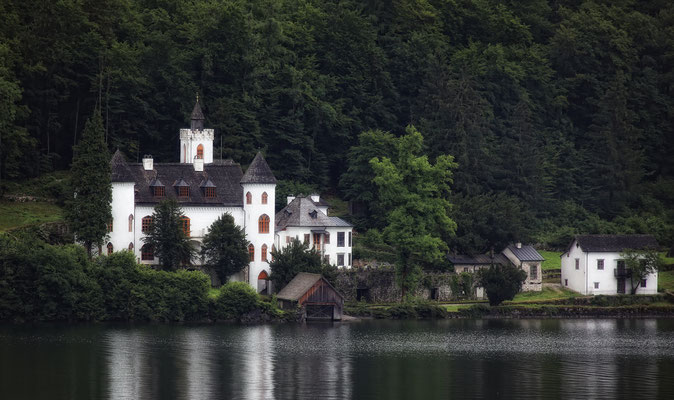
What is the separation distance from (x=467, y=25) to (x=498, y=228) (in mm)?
42184

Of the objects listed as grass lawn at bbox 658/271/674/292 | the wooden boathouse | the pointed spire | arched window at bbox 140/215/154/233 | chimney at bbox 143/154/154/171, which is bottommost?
the wooden boathouse

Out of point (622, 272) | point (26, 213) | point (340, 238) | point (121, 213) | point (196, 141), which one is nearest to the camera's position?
point (121, 213)

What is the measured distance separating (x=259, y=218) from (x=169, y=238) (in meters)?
7.71

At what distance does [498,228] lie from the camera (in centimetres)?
10469

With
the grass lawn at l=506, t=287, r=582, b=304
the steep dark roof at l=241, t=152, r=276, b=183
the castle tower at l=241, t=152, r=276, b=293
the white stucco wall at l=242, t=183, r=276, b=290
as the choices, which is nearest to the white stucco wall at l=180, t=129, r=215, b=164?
the steep dark roof at l=241, t=152, r=276, b=183

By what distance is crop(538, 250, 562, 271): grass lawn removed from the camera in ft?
360

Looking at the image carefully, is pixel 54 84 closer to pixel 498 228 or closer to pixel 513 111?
pixel 498 228

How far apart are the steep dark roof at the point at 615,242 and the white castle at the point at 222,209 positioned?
60.4ft

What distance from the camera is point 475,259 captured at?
105125 mm

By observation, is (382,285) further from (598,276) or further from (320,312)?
(598,276)

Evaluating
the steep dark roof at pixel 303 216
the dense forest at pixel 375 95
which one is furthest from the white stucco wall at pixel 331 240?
the dense forest at pixel 375 95

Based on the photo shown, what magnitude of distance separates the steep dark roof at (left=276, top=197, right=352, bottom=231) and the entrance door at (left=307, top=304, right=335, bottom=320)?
28.4 ft

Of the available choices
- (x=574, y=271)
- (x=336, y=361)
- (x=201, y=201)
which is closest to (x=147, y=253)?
(x=201, y=201)

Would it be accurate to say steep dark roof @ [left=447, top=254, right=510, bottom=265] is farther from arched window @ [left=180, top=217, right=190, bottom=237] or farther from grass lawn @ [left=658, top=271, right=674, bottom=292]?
arched window @ [left=180, top=217, right=190, bottom=237]
